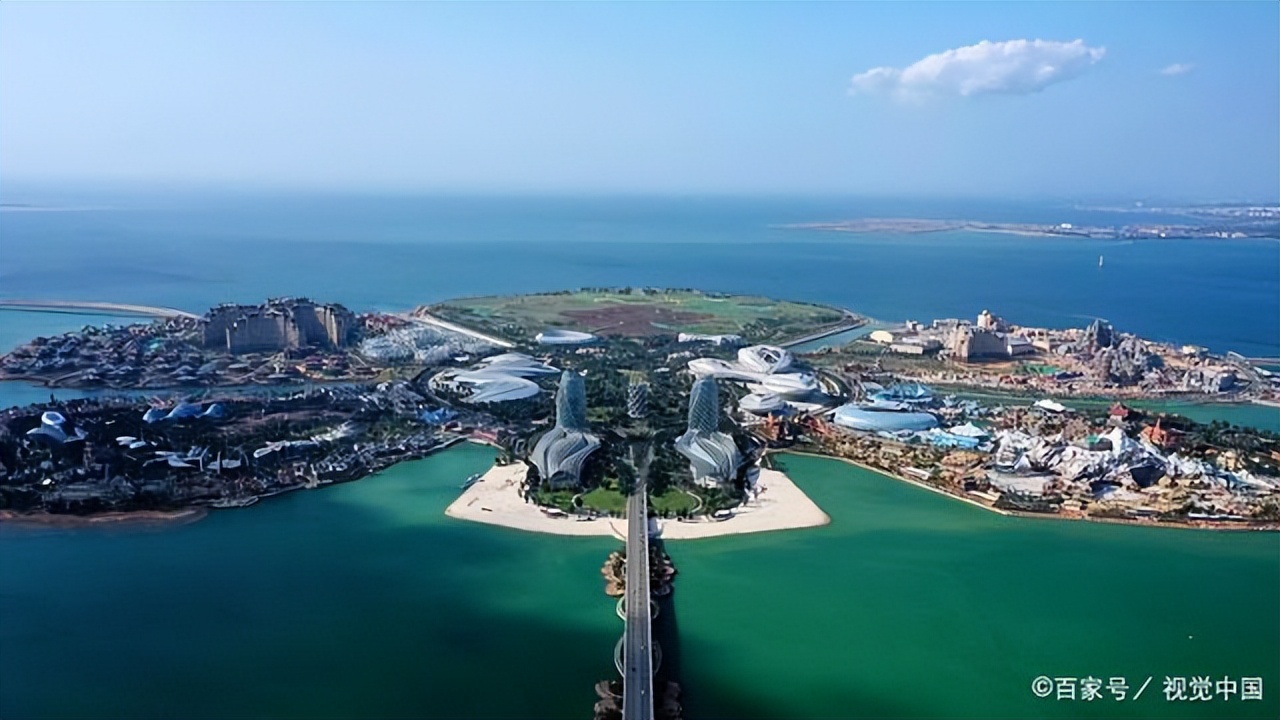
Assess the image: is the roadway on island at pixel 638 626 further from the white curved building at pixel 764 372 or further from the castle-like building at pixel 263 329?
the castle-like building at pixel 263 329

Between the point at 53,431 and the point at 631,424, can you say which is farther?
the point at 631,424

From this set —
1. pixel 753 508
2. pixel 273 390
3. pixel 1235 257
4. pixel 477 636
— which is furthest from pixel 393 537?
pixel 1235 257

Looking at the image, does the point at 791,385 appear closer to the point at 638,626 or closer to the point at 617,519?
the point at 617,519

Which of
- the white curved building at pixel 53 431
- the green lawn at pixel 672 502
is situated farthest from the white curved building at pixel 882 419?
the white curved building at pixel 53 431

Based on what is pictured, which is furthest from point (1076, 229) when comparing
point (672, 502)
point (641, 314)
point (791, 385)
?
point (672, 502)

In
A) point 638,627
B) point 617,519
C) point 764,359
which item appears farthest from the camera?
point 764,359

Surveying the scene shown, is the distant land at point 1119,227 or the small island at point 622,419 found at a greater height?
the distant land at point 1119,227

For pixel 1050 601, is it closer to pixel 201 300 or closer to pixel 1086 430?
pixel 1086 430

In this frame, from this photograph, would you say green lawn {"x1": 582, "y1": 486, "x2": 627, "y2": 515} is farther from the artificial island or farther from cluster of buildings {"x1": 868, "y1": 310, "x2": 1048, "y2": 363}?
cluster of buildings {"x1": 868, "y1": 310, "x2": 1048, "y2": 363}
